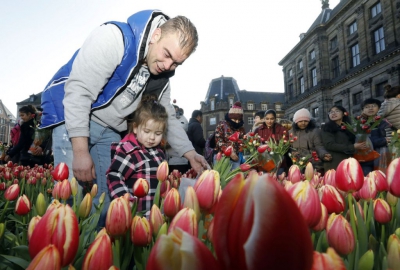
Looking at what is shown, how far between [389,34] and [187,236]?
23.4m

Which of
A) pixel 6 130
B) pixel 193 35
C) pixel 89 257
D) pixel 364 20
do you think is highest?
pixel 364 20

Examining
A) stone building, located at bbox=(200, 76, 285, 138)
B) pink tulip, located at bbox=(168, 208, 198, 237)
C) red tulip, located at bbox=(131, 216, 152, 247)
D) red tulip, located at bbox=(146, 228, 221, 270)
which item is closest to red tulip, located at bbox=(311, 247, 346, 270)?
red tulip, located at bbox=(146, 228, 221, 270)

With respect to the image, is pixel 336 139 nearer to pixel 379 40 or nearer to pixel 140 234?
pixel 140 234

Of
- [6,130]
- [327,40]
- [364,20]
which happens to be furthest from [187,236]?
[6,130]

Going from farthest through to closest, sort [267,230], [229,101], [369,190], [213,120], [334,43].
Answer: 1. [213,120]
2. [229,101]
3. [334,43]
4. [369,190]
5. [267,230]

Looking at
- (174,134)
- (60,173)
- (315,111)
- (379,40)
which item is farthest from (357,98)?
(60,173)

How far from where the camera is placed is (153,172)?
85.0 inches

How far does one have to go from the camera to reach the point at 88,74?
1649 millimetres

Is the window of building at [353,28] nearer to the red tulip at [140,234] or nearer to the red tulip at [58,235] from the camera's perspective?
the red tulip at [140,234]

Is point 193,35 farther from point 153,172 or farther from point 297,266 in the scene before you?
point 297,266

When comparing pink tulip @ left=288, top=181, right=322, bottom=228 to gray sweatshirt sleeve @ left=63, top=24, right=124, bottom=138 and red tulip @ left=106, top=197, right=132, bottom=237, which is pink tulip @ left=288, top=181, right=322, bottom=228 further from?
gray sweatshirt sleeve @ left=63, top=24, right=124, bottom=138

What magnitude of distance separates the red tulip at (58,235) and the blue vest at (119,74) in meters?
1.41

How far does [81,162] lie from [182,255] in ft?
4.69

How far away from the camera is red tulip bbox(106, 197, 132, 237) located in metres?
0.67
